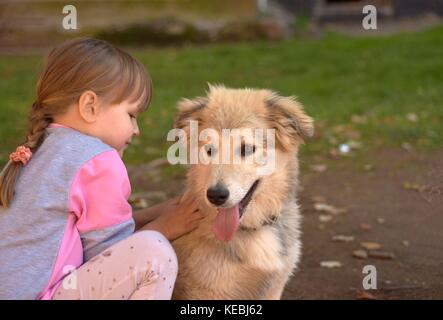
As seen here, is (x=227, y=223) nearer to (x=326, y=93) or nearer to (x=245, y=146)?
(x=245, y=146)

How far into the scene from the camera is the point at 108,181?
9.87ft

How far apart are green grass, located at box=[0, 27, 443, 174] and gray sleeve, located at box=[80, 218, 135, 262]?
4380 mm

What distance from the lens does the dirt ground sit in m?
4.36

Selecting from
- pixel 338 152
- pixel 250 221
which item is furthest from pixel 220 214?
pixel 338 152

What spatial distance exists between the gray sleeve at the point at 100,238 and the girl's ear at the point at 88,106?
0.45 m

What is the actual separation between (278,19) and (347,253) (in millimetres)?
9687

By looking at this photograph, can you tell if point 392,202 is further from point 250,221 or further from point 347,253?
point 250,221

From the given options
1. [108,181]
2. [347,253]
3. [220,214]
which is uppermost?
[108,181]

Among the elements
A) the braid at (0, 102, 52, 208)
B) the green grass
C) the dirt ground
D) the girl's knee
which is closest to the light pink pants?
the girl's knee

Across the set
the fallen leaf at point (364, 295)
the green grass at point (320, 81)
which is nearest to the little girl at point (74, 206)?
the fallen leaf at point (364, 295)

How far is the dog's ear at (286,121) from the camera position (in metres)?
3.74

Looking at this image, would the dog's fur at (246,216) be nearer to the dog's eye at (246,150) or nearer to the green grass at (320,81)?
the dog's eye at (246,150)

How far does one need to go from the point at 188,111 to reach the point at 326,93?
21.3 feet

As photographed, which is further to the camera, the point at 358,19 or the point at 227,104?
the point at 358,19
